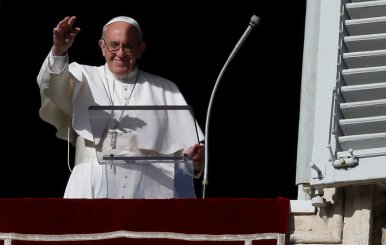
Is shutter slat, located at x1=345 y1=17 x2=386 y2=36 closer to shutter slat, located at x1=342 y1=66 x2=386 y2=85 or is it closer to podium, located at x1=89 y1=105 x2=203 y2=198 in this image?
shutter slat, located at x1=342 y1=66 x2=386 y2=85

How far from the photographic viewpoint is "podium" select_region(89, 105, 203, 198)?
10547 millimetres

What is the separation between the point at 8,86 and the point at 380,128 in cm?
267

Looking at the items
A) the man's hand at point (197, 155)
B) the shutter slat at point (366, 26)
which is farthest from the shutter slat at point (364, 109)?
the man's hand at point (197, 155)

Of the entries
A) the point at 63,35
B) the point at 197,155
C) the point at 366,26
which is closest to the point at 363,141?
the point at 366,26

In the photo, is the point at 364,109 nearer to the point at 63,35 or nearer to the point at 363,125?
the point at 363,125

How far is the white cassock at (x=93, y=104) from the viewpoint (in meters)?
10.6

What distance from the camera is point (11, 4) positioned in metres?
12.3

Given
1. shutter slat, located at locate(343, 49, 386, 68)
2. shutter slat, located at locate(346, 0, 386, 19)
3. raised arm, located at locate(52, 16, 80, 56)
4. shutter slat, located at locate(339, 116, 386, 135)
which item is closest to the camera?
shutter slat, located at locate(339, 116, 386, 135)

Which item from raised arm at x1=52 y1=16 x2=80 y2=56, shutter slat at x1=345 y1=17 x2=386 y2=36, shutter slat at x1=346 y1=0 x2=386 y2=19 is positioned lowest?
raised arm at x1=52 y1=16 x2=80 y2=56

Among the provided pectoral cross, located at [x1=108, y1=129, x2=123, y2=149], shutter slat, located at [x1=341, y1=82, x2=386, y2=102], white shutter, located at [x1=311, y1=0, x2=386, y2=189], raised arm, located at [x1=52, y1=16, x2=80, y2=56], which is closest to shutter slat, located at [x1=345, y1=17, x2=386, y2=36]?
white shutter, located at [x1=311, y1=0, x2=386, y2=189]

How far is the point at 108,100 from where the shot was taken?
11.2 meters

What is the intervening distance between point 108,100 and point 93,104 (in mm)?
101

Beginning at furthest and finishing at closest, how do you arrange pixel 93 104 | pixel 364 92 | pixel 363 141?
1. pixel 93 104
2. pixel 364 92
3. pixel 363 141

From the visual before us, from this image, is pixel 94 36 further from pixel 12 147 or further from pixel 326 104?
pixel 326 104
